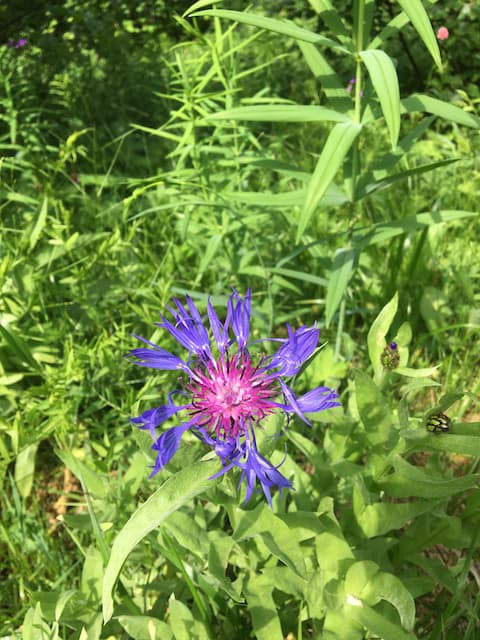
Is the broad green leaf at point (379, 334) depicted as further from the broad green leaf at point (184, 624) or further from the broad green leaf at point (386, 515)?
the broad green leaf at point (184, 624)

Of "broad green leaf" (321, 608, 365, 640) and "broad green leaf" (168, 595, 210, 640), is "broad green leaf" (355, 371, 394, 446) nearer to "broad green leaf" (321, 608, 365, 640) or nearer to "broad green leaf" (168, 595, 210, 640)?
"broad green leaf" (321, 608, 365, 640)

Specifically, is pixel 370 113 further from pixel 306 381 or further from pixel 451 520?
pixel 451 520

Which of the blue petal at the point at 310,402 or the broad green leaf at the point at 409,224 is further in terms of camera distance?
the broad green leaf at the point at 409,224

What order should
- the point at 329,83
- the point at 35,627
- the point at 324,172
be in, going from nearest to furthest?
1. the point at 35,627
2. the point at 324,172
3. the point at 329,83

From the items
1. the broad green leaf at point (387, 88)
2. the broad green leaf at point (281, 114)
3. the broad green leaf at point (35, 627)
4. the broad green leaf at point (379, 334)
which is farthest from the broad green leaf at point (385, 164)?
the broad green leaf at point (35, 627)

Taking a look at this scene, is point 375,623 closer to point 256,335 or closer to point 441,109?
point 256,335

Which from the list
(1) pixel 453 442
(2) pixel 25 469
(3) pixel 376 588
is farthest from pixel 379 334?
(2) pixel 25 469

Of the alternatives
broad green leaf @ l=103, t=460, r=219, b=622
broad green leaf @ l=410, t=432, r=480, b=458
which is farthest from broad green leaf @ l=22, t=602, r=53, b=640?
broad green leaf @ l=410, t=432, r=480, b=458
